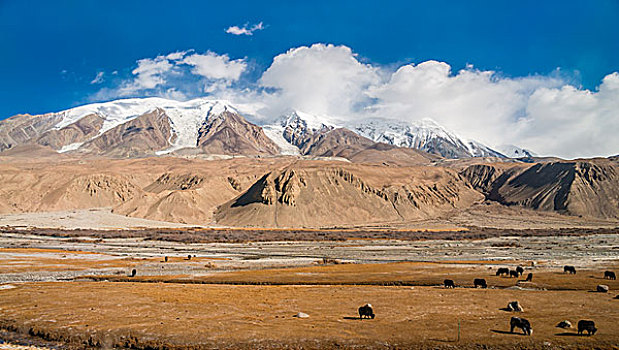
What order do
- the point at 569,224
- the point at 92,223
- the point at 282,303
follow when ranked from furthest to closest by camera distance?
the point at 569,224
the point at 92,223
the point at 282,303

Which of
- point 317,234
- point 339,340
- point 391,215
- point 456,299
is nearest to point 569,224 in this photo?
point 391,215

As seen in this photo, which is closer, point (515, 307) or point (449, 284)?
point (515, 307)

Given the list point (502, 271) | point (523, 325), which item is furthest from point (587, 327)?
point (502, 271)

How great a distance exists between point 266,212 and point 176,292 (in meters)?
122

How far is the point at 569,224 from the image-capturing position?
15400 cm

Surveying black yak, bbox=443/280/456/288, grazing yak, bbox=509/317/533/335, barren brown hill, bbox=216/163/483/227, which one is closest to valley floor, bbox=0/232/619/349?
grazing yak, bbox=509/317/533/335

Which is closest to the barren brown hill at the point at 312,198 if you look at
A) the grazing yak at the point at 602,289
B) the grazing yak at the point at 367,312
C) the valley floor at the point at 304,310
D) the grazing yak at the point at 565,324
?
the valley floor at the point at 304,310

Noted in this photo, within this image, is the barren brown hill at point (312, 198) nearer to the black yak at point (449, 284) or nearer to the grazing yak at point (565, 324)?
the black yak at point (449, 284)

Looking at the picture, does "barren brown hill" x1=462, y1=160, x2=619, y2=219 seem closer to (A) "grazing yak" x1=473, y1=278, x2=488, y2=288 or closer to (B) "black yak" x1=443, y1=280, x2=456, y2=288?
(A) "grazing yak" x1=473, y1=278, x2=488, y2=288

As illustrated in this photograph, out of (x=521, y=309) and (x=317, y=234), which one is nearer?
(x=521, y=309)

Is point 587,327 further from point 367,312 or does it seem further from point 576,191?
point 576,191

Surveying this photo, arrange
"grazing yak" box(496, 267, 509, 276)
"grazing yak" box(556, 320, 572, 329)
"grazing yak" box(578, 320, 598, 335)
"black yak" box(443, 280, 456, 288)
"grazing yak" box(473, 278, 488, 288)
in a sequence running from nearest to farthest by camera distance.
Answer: "grazing yak" box(578, 320, 598, 335)
"grazing yak" box(556, 320, 572, 329)
"grazing yak" box(473, 278, 488, 288)
"black yak" box(443, 280, 456, 288)
"grazing yak" box(496, 267, 509, 276)

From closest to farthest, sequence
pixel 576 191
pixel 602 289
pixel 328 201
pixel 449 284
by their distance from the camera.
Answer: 1. pixel 602 289
2. pixel 449 284
3. pixel 328 201
4. pixel 576 191

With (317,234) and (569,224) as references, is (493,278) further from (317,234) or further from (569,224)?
(569,224)
